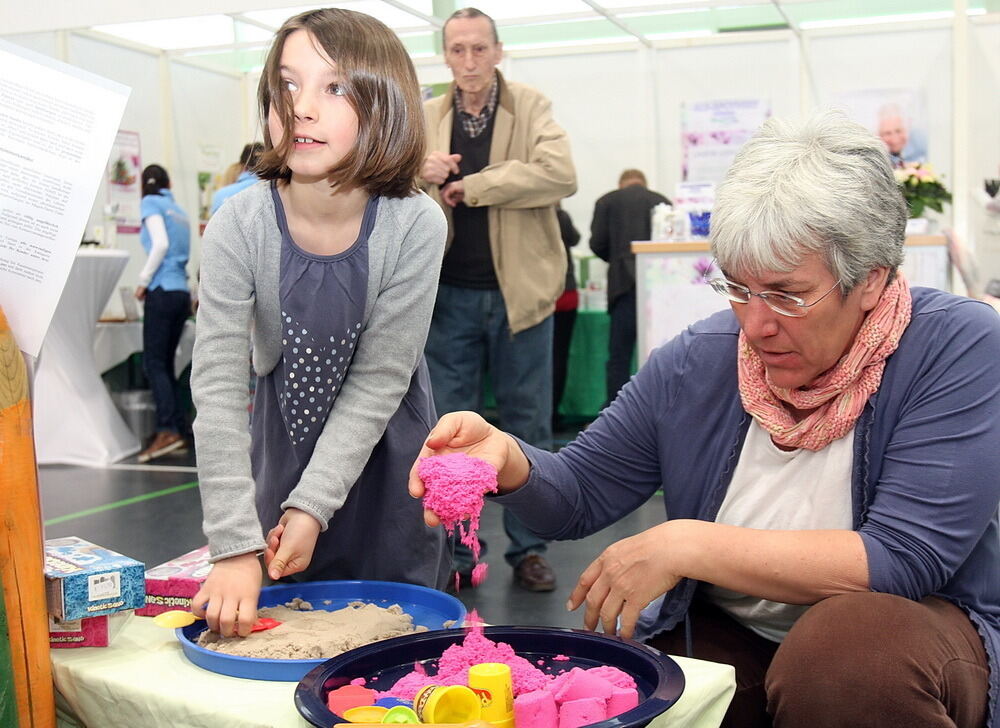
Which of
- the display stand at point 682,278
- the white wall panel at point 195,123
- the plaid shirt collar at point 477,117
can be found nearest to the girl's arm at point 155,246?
the white wall panel at point 195,123

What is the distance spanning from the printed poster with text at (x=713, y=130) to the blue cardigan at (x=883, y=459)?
5.79 meters

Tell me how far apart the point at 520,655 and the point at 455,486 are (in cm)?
20

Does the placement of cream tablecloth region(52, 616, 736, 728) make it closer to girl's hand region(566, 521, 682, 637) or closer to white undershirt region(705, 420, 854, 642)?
girl's hand region(566, 521, 682, 637)

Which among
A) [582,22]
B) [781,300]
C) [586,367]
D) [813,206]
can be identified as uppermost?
[582,22]

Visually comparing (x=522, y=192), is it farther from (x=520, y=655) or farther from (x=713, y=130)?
(x=713, y=130)

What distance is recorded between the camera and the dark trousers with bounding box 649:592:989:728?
3.61 feet

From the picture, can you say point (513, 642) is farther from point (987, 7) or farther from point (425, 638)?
point (987, 7)

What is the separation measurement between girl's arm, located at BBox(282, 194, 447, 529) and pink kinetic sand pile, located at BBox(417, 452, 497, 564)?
1.06 feet

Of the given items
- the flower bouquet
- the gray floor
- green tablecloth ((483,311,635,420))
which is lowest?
the gray floor

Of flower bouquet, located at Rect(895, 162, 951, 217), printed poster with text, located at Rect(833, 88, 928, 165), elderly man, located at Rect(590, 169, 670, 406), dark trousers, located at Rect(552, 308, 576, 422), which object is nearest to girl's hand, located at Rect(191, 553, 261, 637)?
flower bouquet, located at Rect(895, 162, 951, 217)

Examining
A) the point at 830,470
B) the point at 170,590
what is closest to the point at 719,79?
the point at 830,470

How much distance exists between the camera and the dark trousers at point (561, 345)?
612 centimetres

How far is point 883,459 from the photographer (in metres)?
1.28

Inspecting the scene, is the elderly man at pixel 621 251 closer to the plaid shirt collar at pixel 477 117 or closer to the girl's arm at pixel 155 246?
the girl's arm at pixel 155 246
